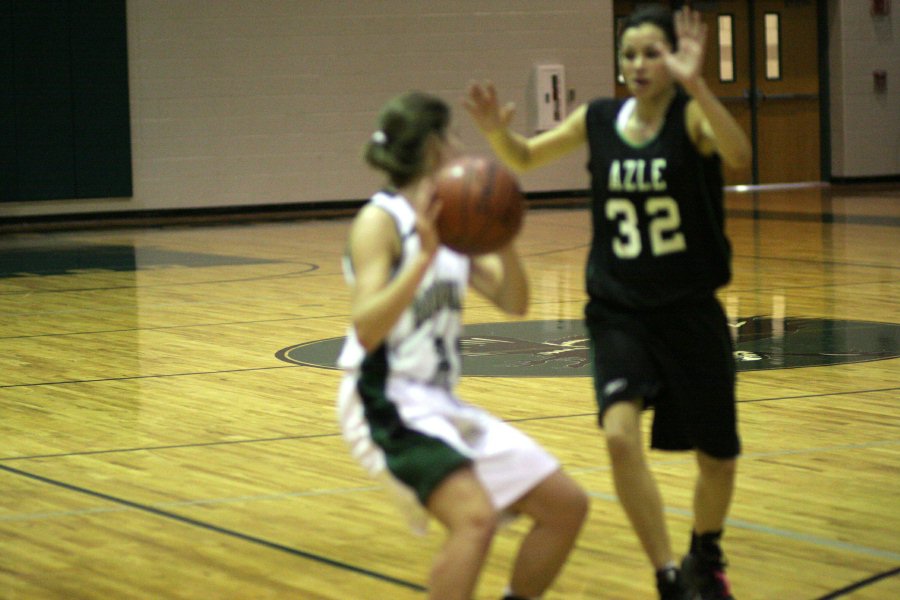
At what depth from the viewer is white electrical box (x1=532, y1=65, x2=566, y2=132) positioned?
18.8m

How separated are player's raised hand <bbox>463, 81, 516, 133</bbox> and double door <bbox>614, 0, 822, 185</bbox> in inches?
651

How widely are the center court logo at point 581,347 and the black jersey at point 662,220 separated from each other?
3.32 metres

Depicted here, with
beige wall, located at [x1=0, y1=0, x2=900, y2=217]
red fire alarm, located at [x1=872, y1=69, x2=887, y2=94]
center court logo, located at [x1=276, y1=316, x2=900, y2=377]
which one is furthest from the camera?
red fire alarm, located at [x1=872, y1=69, x2=887, y2=94]

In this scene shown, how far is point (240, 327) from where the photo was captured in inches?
344

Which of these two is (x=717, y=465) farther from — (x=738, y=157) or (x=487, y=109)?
(x=487, y=109)

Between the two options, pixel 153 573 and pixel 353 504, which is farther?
pixel 353 504

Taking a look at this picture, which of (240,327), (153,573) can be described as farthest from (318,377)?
(153,573)

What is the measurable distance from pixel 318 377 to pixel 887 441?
109 inches

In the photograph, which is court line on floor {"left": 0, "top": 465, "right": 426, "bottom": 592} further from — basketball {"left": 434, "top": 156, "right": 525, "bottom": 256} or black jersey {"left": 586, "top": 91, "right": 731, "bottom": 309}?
basketball {"left": 434, "top": 156, "right": 525, "bottom": 256}

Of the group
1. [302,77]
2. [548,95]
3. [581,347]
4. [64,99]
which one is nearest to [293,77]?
[302,77]

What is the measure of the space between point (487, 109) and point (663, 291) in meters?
0.60

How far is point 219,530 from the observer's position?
14.0 feet

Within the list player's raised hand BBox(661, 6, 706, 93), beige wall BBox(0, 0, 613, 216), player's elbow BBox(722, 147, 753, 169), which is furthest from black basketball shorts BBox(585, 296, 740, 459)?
beige wall BBox(0, 0, 613, 216)

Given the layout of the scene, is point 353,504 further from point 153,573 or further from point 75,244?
point 75,244
